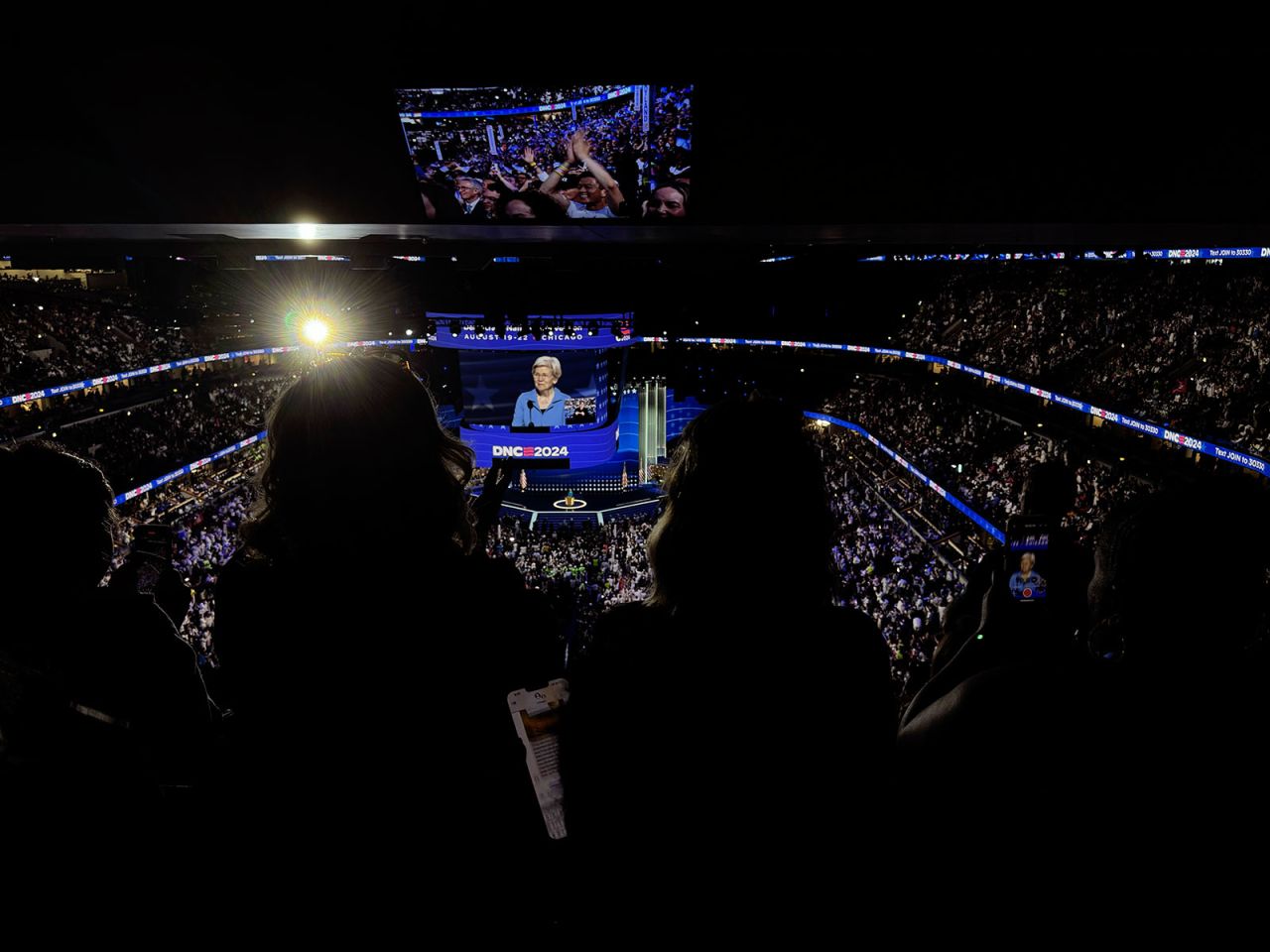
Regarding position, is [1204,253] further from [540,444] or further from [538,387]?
[540,444]

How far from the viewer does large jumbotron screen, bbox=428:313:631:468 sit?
25.6 m

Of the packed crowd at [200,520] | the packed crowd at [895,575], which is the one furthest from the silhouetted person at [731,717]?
the packed crowd at [200,520]

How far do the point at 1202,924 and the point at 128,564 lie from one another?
345cm

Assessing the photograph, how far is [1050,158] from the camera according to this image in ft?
9.18

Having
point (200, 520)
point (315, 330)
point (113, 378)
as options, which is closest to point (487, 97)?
point (200, 520)

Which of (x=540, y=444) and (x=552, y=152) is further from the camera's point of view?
(x=540, y=444)

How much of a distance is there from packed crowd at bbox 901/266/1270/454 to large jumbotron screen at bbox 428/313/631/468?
46.3 feet

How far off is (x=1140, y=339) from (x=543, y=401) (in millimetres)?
19776

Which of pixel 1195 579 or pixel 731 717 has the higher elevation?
pixel 1195 579

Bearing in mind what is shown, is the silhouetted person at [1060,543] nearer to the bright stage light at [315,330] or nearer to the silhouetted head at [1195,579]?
the silhouetted head at [1195,579]

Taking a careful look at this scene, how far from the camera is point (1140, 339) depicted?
17.2 m

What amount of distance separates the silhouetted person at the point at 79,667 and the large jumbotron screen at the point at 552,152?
6.90 feet

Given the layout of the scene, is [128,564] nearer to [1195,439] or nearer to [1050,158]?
[1050,158]

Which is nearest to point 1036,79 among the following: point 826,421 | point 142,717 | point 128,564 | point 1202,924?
point 1202,924
